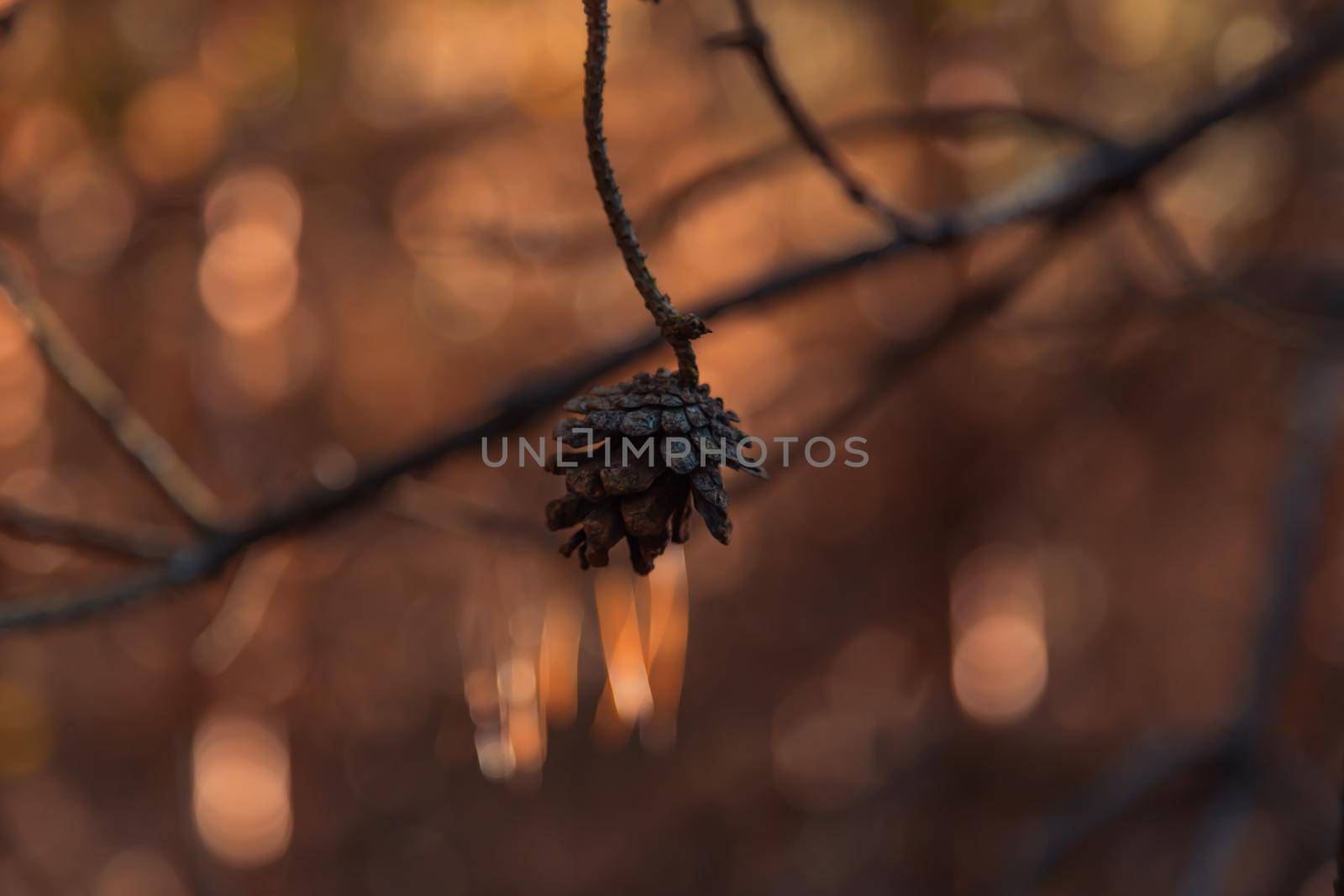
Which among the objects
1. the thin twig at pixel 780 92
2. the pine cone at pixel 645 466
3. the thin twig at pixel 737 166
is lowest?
the pine cone at pixel 645 466

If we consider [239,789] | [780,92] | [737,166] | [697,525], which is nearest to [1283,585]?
[697,525]

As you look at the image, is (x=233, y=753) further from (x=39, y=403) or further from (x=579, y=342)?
(x=579, y=342)

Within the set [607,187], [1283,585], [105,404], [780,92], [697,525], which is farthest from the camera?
[697,525]

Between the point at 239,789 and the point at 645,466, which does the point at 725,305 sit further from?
the point at 239,789

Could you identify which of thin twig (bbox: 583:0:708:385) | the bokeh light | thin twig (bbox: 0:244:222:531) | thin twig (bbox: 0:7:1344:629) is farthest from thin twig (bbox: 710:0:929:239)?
the bokeh light

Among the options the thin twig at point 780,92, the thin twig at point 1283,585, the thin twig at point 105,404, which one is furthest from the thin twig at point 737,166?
the thin twig at point 1283,585

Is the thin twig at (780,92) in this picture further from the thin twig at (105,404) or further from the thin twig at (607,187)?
the thin twig at (105,404)

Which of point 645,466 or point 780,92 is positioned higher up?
point 780,92
